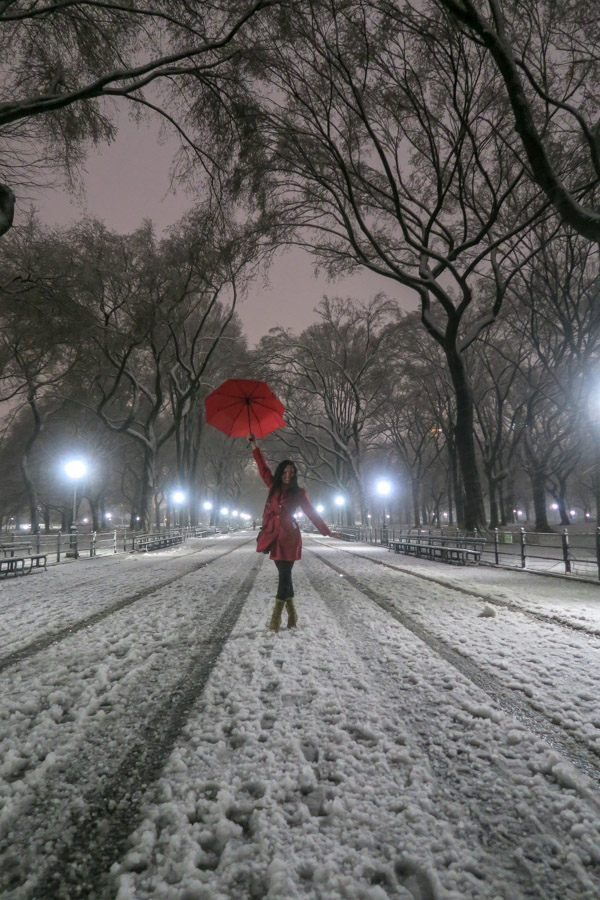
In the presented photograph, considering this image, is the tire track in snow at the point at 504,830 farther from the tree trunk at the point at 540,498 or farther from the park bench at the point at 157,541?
the tree trunk at the point at 540,498

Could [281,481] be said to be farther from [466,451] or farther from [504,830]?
[466,451]

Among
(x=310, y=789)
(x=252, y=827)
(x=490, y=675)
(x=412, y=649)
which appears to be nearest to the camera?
(x=252, y=827)

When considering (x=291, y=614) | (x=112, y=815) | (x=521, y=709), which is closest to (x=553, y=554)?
(x=291, y=614)

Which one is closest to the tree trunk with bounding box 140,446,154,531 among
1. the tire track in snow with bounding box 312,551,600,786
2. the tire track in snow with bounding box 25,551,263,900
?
the tire track in snow with bounding box 312,551,600,786

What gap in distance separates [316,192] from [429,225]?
4.12 metres

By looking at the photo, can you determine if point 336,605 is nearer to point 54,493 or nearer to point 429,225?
point 429,225

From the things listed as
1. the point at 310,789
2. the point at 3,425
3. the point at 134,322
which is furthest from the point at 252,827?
the point at 3,425

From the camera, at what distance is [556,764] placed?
2045 millimetres

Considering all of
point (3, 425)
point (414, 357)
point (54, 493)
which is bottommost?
point (54, 493)

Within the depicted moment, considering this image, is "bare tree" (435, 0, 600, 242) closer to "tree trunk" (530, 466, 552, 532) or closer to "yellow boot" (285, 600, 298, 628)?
"yellow boot" (285, 600, 298, 628)

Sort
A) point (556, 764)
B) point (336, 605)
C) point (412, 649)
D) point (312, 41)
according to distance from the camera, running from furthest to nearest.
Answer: point (312, 41) < point (336, 605) < point (412, 649) < point (556, 764)

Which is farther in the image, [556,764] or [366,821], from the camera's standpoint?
[556,764]

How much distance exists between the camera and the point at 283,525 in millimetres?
4859

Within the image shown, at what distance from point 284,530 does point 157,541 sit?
1812 cm
